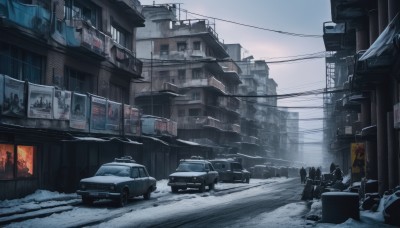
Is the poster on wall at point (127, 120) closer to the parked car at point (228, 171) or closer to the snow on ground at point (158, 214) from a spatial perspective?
the snow on ground at point (158, 214)

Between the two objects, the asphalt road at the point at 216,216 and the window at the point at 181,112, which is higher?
the window at the point at 181,112

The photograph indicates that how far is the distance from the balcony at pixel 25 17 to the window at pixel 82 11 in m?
3.92

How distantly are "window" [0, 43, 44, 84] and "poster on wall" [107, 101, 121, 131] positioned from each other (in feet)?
18.3

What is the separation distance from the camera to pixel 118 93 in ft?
109

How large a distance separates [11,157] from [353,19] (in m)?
18.1

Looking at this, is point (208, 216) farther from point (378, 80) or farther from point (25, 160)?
point (25, 160)

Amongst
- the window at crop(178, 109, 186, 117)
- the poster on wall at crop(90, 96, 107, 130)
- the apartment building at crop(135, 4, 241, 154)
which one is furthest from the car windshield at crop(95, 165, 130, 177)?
the window at crop(178, 109, 186, 117)

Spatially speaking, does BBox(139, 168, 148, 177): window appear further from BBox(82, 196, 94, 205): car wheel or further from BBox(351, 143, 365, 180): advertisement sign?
BBox(351, 143, 365, 180): advertisement sign

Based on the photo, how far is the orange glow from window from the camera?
68.3 ft

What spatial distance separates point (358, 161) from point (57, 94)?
1559cm

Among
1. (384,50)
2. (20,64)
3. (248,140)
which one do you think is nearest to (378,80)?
(384,50)

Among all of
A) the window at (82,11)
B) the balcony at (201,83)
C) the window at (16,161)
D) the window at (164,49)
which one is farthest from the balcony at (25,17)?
the window at (164,49)

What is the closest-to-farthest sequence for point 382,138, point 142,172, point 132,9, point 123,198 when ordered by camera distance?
1. point 123,198
2. point 382,138
3. point 142,172
4. point 132,9

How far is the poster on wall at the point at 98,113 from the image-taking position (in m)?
25.8
